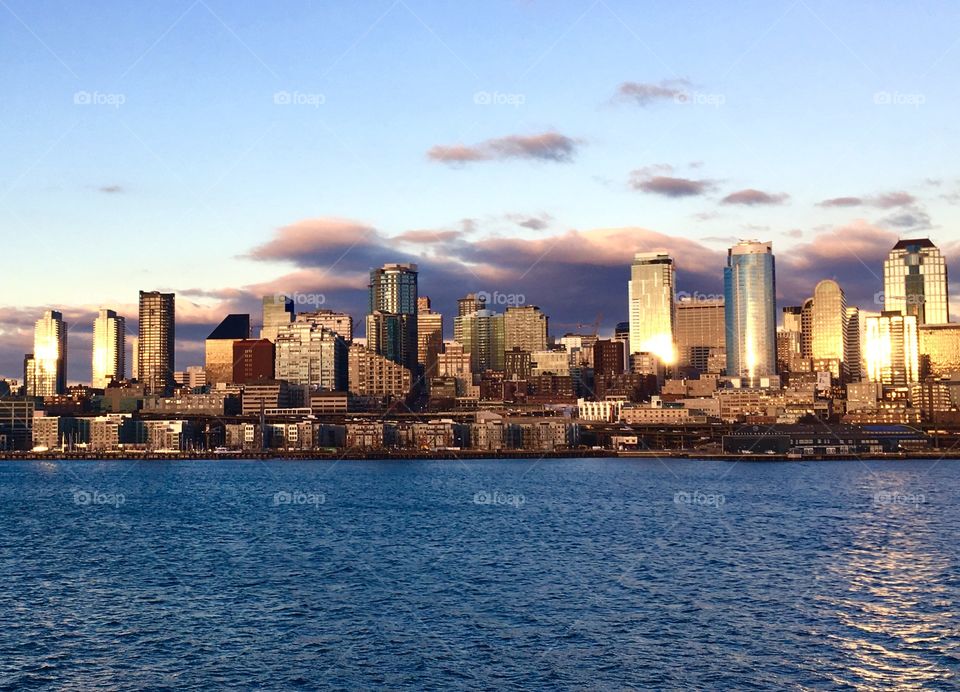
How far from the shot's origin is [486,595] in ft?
132

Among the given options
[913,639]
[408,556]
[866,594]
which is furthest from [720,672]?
[408,556]

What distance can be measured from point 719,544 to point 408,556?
16564 millimetres

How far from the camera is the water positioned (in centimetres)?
3020

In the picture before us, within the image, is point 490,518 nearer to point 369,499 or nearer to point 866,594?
point 369,499

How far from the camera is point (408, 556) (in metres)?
50.9

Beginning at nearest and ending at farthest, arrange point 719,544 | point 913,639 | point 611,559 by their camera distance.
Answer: point 913,639
point 611,559
point 719,544

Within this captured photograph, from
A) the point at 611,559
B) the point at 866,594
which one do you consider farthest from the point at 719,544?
the point at 866,594

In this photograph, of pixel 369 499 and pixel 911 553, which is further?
pixel 369 499

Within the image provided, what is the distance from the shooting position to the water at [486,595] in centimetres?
3020

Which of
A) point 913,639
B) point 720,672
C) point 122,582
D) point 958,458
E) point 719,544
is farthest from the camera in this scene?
point 958,458

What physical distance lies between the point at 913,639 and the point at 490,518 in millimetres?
37617

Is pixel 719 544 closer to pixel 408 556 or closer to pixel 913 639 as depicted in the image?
pixel 408 556

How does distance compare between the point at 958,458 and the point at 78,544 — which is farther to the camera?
the point at 958,458

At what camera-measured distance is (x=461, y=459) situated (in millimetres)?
190375
